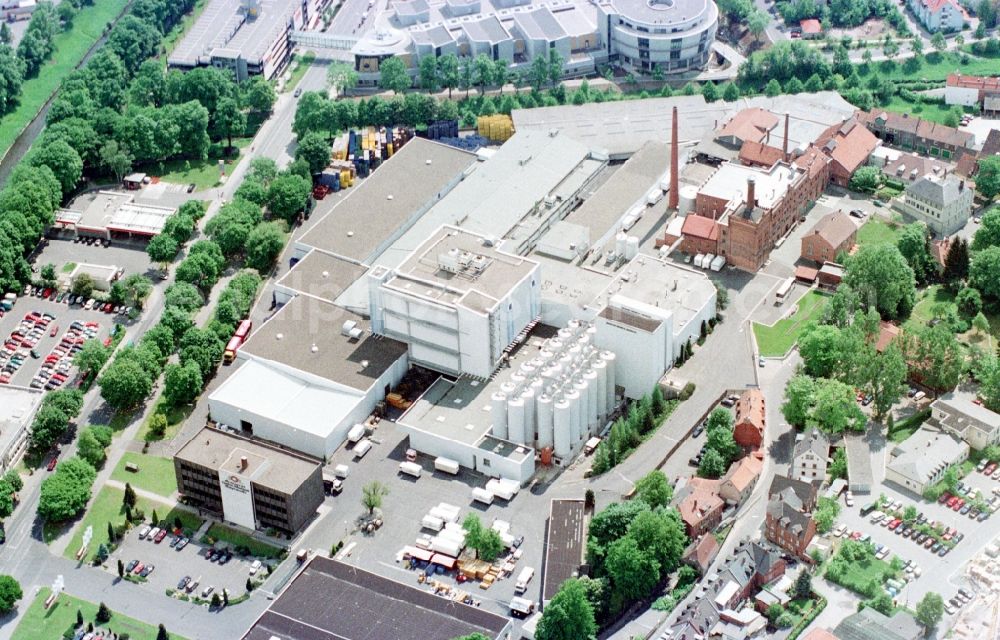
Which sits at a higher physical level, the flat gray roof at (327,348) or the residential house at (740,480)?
the flat gray roof at (327,348)

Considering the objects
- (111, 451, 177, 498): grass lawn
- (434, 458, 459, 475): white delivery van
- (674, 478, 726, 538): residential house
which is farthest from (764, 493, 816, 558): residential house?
(111, 451, 177, 498): grass lawn

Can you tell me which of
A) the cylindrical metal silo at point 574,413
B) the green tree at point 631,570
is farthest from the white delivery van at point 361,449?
the green tree at point 631,570

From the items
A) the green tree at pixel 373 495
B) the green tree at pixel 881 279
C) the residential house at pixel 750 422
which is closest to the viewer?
Answer: the green tree at pixel 373 495

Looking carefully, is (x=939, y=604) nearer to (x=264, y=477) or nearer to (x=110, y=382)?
(x=264, y=477)

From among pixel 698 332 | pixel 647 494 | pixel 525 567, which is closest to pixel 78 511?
pixel 525 567

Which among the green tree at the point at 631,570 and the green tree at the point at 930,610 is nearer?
the green tree at the point at 930,610

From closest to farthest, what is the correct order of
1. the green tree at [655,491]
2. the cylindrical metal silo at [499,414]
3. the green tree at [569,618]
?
1. the green tree at [569,618]
2. the green tree at [655,491]
3. the cylindrical metal silo at [499,414]

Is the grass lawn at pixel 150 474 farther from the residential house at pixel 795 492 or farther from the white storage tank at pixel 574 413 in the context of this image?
the residential house at pixel 795 492
